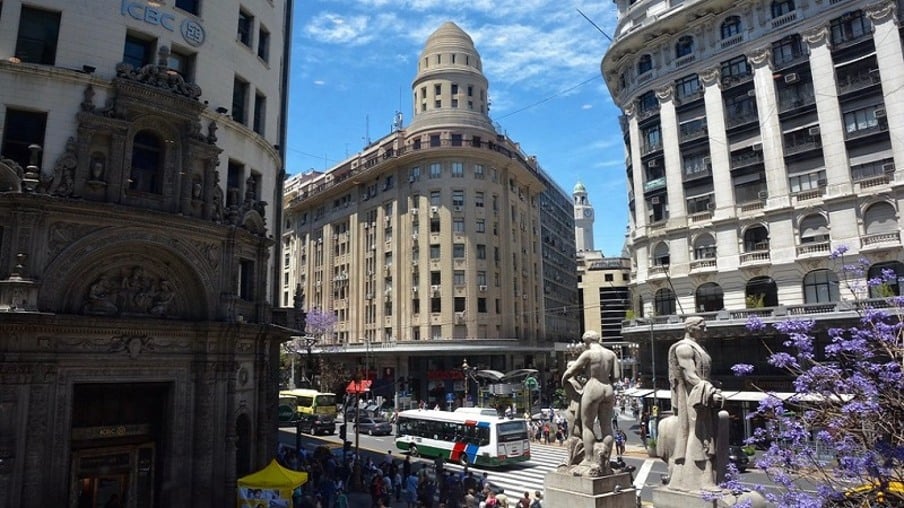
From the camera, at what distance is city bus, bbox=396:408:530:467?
30188mm

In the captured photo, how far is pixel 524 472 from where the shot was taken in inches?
1163

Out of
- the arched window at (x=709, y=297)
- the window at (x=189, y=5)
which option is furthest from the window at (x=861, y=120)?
the window at (x=189, y=5)

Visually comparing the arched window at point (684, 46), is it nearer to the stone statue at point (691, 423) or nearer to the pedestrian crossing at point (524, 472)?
the pedestrian crossing at point (524, 472)

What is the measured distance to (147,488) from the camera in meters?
20.1

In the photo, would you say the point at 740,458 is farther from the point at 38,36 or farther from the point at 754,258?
the point at 38,36

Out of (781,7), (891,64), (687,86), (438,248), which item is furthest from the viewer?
(438,248)


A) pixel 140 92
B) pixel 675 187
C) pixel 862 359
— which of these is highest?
pixel 675 187

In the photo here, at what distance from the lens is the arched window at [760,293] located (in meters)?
38.5

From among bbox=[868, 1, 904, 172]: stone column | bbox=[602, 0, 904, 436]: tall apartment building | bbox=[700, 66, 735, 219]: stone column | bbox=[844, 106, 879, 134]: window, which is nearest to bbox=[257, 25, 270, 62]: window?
bbox=[602, 0, 904, 436]: tall apartment building

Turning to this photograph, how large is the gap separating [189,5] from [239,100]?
3.93 metres

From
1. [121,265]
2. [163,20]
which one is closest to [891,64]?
[163,20]

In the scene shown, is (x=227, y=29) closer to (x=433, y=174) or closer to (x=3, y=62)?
(x=3, y=62)

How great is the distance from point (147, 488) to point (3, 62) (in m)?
14.3

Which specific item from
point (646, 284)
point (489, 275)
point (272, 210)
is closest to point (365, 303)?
point (489, 275)
